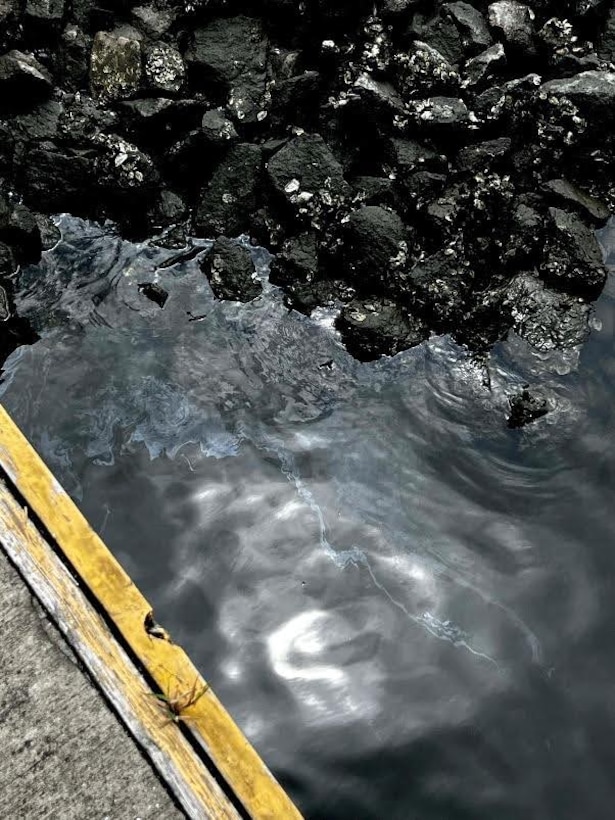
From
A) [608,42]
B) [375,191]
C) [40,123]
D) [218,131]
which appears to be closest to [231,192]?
[218,131]

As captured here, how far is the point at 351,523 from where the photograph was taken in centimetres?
421

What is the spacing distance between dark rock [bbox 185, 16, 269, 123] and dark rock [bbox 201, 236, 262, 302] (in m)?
0.94

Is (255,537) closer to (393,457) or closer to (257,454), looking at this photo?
(257,454)

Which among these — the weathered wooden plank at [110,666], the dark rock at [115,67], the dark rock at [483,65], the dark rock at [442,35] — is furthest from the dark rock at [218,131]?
the weathered wooden plank at [110,666]

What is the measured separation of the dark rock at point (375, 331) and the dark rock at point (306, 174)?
2.39 feet

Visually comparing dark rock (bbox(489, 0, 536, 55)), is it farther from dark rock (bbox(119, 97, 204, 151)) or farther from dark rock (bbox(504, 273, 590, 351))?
dark rock (bbox(119, 97, 204, 151))

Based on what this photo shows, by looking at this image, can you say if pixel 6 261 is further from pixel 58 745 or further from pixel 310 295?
pixel 58 745

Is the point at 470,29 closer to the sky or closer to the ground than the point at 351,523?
closer to the sky

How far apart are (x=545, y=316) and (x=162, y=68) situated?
2.84 meters

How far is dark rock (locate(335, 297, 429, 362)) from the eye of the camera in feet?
15.5

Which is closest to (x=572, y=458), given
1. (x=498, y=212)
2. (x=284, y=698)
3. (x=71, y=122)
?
(x=498, y=212)

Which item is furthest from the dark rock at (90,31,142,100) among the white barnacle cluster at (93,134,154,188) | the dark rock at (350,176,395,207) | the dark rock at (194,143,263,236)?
the dark rock at (350,176,395,207)

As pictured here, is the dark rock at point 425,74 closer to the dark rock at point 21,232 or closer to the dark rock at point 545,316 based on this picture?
the dark rock at point 545,316

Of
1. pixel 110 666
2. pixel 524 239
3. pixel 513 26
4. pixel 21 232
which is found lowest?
pixel 110 666
